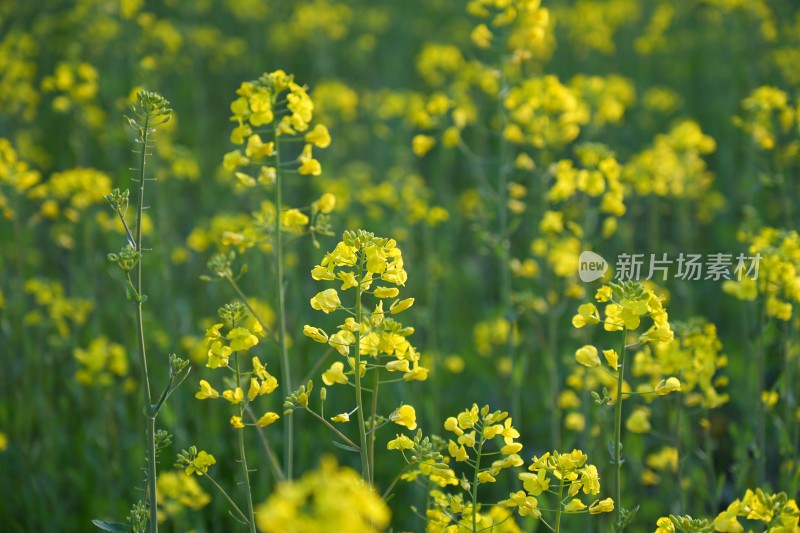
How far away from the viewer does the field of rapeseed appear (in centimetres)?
221

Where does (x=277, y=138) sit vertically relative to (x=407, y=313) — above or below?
above

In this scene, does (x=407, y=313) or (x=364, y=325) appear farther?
(x=407, y=313)

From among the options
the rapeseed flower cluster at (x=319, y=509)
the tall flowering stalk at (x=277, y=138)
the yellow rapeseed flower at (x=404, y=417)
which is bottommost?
the yellow rapeseed flower at (x=404, y=417)

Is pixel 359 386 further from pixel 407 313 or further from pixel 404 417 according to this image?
pixel 407 313

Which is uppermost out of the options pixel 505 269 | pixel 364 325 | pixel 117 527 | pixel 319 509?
pixel 505 269

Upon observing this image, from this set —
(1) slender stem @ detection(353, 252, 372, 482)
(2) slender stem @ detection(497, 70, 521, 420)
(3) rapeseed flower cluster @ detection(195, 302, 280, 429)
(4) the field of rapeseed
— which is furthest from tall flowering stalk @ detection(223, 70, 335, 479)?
(2) slender stem @ detection(497, 70, 521, 420)

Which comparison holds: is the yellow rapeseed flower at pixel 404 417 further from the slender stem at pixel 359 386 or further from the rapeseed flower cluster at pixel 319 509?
the rapeseed flower cluster at pixel 319 509

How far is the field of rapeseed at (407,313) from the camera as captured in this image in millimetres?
2205

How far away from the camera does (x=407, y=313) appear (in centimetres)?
493

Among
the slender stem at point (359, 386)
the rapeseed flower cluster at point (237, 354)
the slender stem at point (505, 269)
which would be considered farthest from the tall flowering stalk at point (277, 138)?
the slender stem at point (505, 269)

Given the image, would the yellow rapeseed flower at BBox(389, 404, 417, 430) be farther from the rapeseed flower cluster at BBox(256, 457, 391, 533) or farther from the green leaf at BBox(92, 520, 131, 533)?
the rapeseed flower cluster at BBox(256, 457, 391, 533)

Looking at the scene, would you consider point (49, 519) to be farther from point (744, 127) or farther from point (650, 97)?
point (650, 97)

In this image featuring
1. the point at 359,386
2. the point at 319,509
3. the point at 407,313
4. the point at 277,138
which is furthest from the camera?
the point at 407,313

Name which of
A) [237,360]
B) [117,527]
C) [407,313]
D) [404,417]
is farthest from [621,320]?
[407,313]
